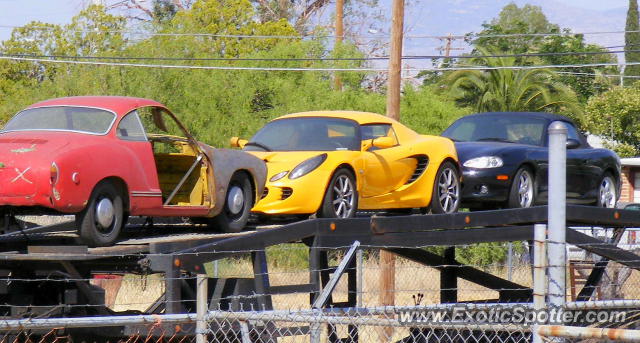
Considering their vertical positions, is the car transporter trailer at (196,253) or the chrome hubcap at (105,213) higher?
the chrome hubcap at (105,213)

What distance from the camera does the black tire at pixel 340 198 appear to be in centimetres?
1062

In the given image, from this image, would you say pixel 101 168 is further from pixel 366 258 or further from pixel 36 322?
pixel 366 258

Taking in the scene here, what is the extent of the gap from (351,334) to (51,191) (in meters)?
3.82

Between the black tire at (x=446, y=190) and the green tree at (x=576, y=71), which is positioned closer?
the black tire at (x=446, y=190)

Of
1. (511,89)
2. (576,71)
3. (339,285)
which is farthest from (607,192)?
(576,71)

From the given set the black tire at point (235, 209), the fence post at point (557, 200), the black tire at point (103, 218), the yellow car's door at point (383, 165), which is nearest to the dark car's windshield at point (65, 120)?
the black tire at point (103, 218)

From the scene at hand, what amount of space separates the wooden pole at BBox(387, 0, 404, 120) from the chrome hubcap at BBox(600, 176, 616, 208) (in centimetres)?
456

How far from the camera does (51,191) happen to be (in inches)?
310

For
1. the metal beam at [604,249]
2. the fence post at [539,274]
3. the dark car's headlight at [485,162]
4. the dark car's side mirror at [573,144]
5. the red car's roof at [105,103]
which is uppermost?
the red car's roof at [105,103]

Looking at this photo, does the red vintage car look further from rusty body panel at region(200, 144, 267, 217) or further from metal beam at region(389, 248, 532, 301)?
metal beam at region(389, 248, 532, 301)

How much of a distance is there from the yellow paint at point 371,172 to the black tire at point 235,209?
36 centimetres

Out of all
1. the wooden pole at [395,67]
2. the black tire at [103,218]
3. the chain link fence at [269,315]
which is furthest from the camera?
the wooden pole at [395,67]

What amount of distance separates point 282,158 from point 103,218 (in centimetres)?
311

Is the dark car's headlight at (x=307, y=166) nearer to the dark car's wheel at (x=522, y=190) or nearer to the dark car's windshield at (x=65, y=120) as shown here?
the dark car's windshield at (x=65, y=120)
